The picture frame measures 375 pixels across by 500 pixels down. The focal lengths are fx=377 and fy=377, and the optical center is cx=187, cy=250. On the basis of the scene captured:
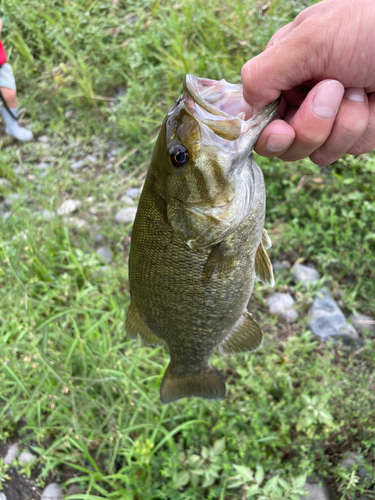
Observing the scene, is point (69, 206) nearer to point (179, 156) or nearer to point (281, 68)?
point (179, 156)

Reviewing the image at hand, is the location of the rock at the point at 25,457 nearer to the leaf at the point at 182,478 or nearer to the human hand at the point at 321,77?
the leaf at the point at 182,478

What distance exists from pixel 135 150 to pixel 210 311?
3.01 m

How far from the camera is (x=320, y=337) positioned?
285 centimetres

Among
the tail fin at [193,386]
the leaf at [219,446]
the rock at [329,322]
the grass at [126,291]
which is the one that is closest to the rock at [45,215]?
the grass at [126,291]

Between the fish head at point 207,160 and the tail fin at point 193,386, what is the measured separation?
0.85 metres

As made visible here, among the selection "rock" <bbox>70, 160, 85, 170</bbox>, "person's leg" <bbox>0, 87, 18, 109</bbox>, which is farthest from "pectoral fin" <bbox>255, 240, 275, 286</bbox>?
"person's leg" <bbox>0, 87, 18, 109</bbox>

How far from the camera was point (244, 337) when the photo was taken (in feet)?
5.95

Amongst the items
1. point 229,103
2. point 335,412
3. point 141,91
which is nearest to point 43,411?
point 335,412

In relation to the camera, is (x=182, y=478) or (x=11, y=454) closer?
(x=182, y=478)

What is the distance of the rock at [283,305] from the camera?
2.97 meters

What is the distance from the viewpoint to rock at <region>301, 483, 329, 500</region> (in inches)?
89.1

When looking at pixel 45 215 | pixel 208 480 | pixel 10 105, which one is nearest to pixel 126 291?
pixel 45 215

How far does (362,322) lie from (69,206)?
288 cm

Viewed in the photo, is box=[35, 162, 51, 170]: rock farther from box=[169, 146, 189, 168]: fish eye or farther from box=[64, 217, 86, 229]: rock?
box=[169, 146, 189, 168]: fish eye
